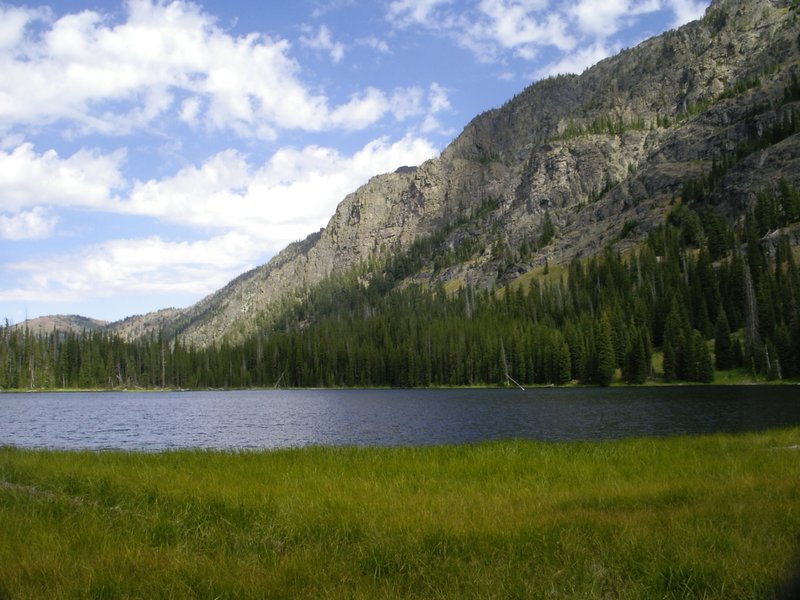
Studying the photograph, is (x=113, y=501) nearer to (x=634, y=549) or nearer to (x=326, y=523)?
(x=326, y=523)

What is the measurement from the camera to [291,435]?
5278 cm

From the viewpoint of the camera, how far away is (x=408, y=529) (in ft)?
35.3

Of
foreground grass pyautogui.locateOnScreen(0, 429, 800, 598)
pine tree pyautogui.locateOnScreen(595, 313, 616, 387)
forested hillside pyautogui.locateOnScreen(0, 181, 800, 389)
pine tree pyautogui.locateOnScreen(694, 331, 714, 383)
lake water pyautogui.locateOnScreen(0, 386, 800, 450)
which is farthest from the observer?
pine tree pyautogui.locateOnScreen(595, 313, 616, 387)

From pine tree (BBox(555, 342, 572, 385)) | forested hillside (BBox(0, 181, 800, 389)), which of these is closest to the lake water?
forested hillside (BBox(0, 181, 800, 389))

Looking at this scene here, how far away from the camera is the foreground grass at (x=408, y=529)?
7.90 meters

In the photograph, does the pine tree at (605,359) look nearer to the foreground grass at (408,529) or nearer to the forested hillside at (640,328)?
the forested hillside at (640,328)

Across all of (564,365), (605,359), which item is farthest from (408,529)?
(564,365)

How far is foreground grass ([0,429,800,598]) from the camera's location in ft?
25.9

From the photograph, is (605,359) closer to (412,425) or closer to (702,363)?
(702,363)

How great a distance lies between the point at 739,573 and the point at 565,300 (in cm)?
18400

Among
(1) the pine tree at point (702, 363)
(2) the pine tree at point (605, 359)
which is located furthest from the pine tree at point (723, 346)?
(2) the pine tree at point (605, 359)

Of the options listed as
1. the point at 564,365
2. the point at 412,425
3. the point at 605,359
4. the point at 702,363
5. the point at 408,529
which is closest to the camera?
the point at 408,529

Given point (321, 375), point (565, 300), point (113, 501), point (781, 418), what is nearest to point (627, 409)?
point (781, 418)

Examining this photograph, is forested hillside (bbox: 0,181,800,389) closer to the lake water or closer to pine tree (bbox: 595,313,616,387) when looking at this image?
pine tree (bbox: 595,313,616,387)
